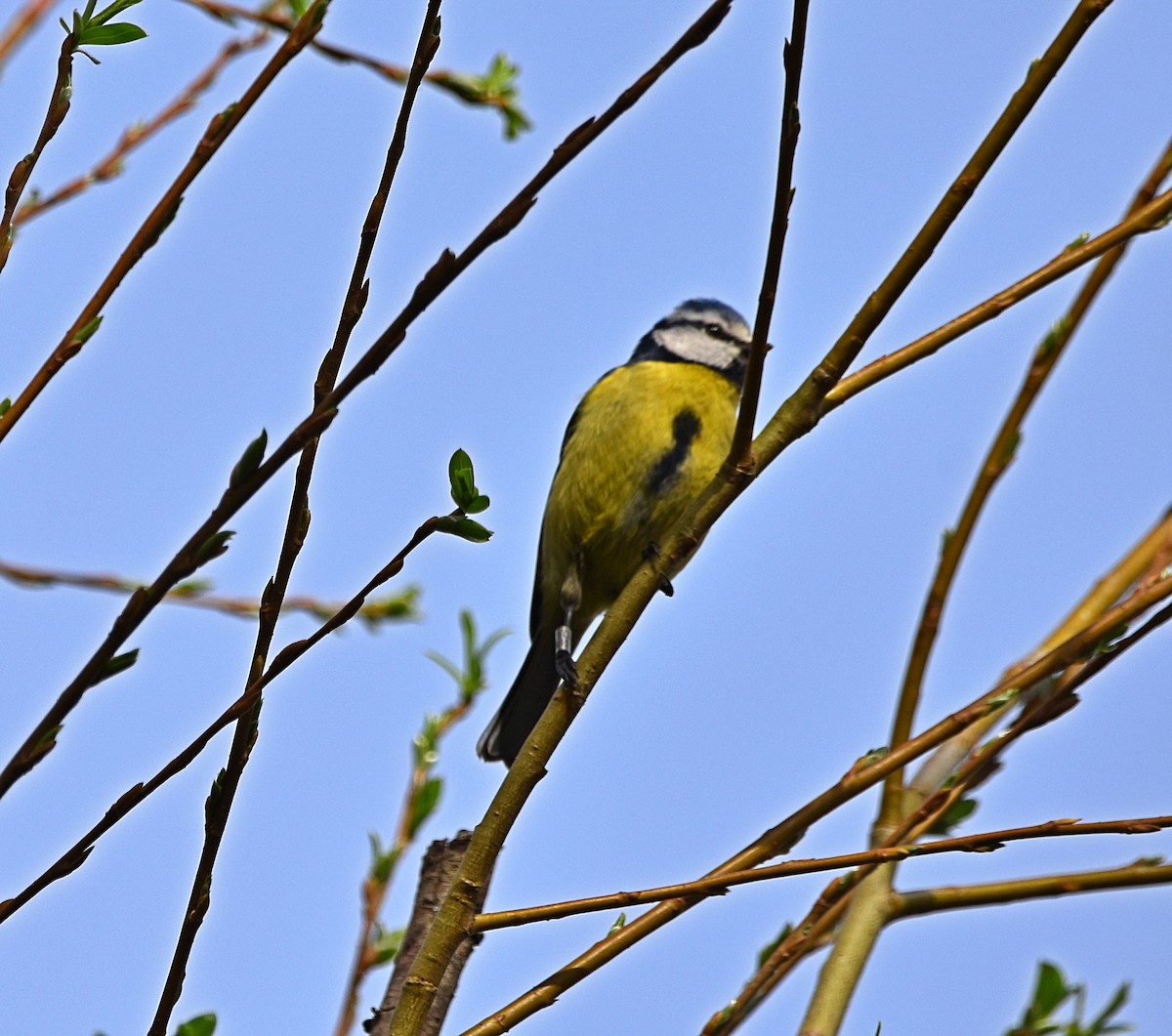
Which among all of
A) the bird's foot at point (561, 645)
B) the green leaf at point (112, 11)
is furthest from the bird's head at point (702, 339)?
the green leaf at point (112, 11)

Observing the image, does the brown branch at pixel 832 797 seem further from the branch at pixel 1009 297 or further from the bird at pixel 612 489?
the bird at pixel 612 489

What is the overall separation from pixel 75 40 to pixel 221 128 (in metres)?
0.28

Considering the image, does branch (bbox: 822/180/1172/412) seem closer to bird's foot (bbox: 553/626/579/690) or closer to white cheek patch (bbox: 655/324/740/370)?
bird's foot (bbox: 553/626/579/690)

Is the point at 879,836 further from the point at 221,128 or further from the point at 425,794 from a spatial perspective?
the point at 221,128

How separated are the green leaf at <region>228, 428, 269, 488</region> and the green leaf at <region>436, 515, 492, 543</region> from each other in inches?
10.7

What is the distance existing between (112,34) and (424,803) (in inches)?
53.7

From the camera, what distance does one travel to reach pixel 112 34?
165 centimetres

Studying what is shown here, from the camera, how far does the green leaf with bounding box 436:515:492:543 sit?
1447mm

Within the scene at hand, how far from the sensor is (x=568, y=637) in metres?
4.23

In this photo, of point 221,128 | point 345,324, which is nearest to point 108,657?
point 345,324

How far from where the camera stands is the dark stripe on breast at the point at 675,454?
3.94m

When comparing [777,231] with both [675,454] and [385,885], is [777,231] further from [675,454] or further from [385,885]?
[675,454]

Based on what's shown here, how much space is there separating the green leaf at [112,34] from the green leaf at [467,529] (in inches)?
27.0

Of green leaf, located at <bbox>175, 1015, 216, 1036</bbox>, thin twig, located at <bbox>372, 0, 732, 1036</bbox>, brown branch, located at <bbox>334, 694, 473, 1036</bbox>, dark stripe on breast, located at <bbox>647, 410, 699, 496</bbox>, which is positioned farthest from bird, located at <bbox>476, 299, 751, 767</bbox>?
green leaf, located at <bbox>175, 1015, 216, 1036</bbox>
